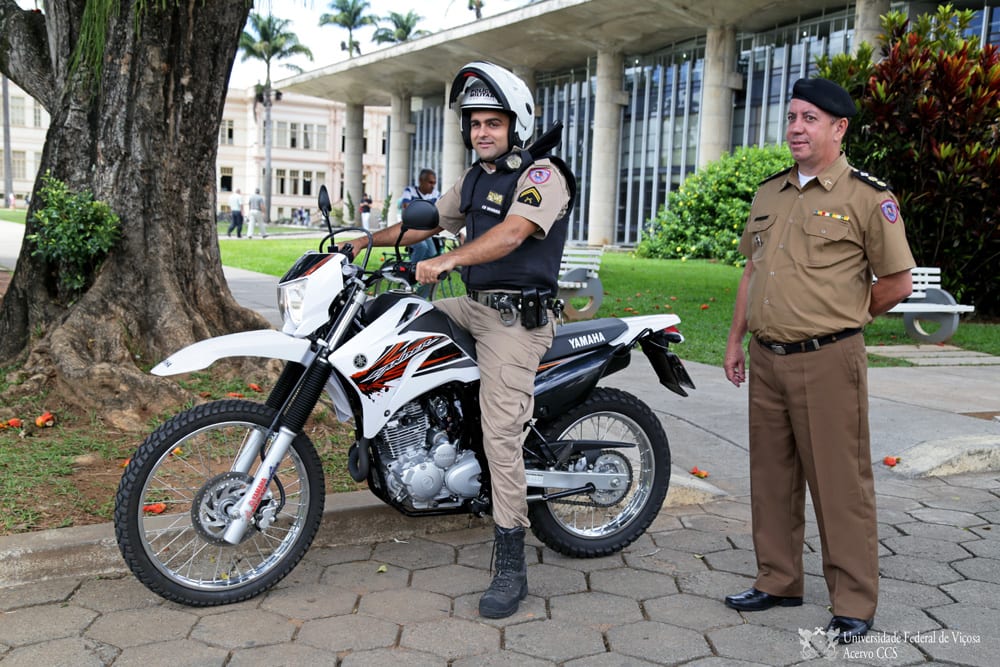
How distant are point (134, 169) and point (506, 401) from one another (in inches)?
130

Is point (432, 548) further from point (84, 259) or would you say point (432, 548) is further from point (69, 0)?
point (69, 0)

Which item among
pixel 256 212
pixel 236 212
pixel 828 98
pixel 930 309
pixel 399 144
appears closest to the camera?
pixel 828 98

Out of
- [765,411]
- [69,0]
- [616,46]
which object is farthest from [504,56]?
[765,411]

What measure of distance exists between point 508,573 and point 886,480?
3.05 m

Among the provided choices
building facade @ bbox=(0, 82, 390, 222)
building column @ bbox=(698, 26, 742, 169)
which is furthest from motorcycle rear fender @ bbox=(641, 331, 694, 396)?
building facade @ bbox=(0, 82, 390, 222)

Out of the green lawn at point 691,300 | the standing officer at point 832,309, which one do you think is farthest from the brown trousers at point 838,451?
the green lawn at point 691,300

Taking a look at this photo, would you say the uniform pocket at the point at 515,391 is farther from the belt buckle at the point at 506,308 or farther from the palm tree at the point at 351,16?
the palm tree at the point at 351,16

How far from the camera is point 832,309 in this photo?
3508 millimetres

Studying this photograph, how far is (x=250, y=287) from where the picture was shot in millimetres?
15273

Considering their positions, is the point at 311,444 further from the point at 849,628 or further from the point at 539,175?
the point at 849,628

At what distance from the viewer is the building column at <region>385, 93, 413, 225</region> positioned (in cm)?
5506

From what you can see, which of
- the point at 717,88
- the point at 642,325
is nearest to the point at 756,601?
the point at 642,325

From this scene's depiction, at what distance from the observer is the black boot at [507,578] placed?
3664 mm

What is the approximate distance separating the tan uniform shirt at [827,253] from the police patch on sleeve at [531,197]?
2.99 ft
